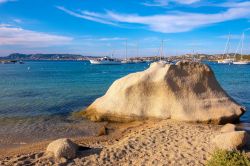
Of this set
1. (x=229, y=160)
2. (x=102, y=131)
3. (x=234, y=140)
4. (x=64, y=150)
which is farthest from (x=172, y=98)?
(x=229, y=160)

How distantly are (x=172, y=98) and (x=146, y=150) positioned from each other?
23.5 ft

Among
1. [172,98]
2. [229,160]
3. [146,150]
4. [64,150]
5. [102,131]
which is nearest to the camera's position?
[229,160]

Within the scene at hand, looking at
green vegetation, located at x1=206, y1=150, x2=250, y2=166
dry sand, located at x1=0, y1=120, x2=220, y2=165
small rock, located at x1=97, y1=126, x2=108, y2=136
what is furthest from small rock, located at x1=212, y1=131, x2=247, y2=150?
small rock, located at x1=97, y1=126, x2=108, y2=136

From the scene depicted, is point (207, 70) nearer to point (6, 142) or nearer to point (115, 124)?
point (115, 124)

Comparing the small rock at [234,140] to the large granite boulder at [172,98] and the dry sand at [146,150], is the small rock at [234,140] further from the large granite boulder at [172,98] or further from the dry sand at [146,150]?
the large granite boulder at [172,98]

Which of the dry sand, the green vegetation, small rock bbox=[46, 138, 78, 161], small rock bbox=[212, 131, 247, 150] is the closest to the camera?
the green vegetation

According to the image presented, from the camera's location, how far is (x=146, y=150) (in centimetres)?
1342

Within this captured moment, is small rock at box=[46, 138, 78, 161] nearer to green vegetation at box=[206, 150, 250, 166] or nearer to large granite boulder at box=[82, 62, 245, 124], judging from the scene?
green vegetation at box=[206, 150, 250, 166]

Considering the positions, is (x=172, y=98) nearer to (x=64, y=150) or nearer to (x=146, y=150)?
(x=146, y=150)

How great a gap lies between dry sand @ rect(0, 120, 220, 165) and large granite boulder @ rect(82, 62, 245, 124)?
2.14 metres

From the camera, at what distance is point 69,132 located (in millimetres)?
19172

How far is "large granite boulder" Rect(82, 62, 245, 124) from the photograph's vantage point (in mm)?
→ 19797

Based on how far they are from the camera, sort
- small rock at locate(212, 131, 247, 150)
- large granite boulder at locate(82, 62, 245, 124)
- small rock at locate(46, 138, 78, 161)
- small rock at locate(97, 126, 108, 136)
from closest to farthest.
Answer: small rock at locate(46, 138, 78, 161) < small rock at locate(212, 131, 247, 150) < small rock at locate(97, 126, 108, 136) < large granite boulder at locate(82, 62, 245, 124)

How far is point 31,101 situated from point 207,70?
16205 mm
